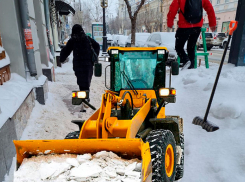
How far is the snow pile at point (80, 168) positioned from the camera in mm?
1673

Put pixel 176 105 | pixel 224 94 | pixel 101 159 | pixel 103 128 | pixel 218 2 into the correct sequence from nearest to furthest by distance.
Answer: pixel 101 159
pixel 103 128
pixel 224 94
pixel 176 105
pixel 218 2

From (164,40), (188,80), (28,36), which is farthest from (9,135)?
(164,40)

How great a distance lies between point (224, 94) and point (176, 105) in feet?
4.00

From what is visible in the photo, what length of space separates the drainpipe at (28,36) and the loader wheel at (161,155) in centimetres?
383

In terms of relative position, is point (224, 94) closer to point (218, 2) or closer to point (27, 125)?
point (27, 125)

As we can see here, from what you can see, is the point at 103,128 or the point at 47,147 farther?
the point at 103,128

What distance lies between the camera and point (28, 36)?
4.74 m

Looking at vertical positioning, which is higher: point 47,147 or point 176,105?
point 47,147

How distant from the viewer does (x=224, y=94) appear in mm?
4844

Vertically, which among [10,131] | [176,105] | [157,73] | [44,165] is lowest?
[176,105]

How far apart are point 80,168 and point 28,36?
403cm

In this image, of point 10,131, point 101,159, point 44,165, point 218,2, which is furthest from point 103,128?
point 218,2

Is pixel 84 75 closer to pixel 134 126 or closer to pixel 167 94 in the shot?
pixel 167 94

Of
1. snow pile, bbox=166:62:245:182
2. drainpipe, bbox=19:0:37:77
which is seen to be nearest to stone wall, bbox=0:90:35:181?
drainpipe, bbox=19:0:37:77
